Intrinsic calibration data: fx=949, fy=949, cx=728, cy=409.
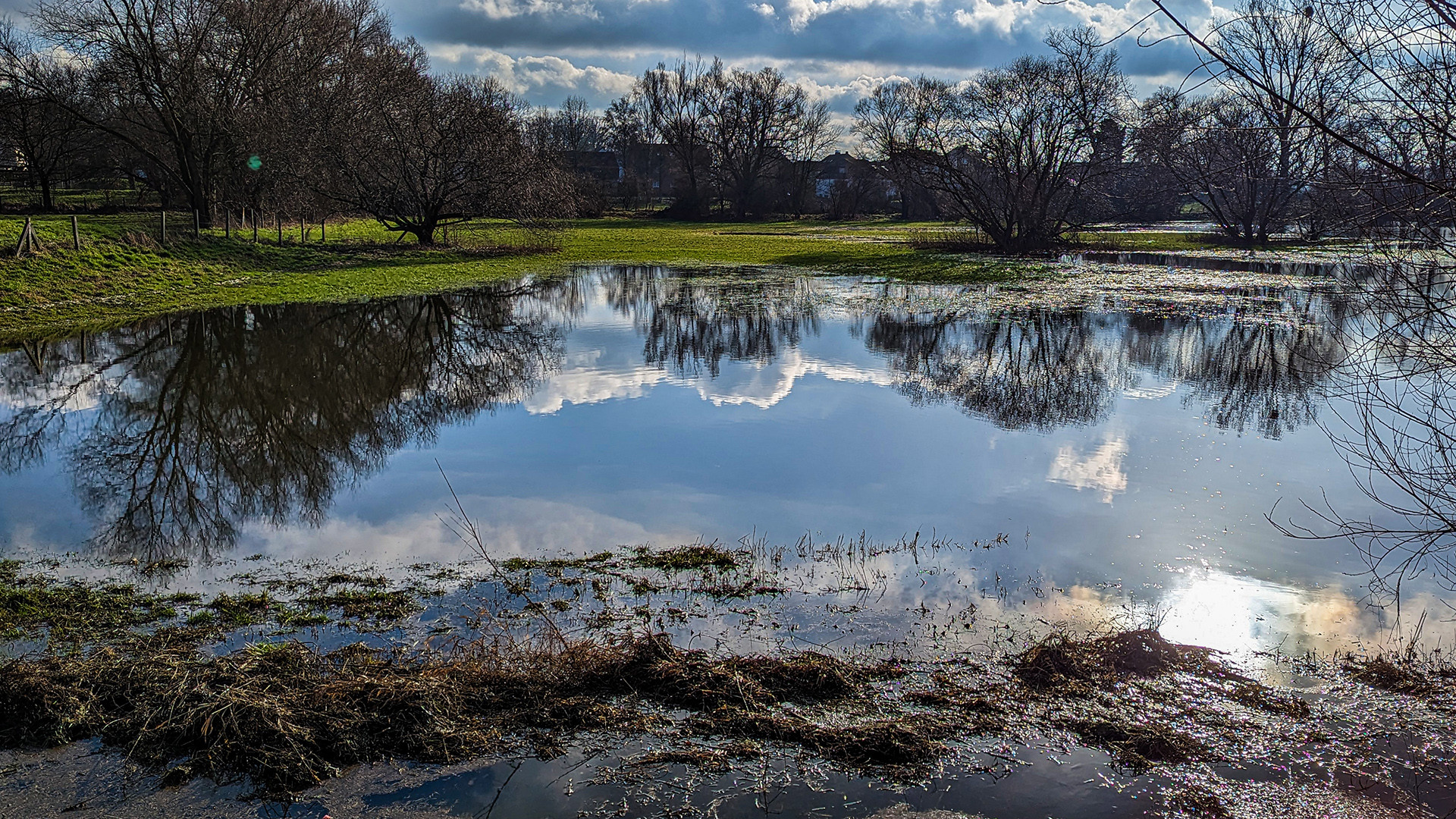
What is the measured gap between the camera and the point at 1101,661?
5527 millimetres

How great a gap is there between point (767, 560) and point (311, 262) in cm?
2782

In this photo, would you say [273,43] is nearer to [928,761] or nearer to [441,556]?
[441,556]

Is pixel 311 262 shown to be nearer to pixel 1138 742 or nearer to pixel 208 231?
pixel 208 231

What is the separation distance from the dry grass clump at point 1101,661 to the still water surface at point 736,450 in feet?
1.15

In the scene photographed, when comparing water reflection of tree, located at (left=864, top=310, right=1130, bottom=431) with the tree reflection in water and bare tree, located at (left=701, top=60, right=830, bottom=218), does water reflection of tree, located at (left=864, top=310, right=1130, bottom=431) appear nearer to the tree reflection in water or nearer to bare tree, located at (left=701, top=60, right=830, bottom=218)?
the tree reflection in water

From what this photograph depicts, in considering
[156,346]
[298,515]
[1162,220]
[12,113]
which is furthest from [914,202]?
[298,515]

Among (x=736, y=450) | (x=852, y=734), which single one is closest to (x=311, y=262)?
(x=736, y=450)

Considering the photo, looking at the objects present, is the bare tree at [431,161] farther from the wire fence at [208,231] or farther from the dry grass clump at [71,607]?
the dry grass clump at [71,607]

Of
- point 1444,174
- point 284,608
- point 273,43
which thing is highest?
→ point 273,43

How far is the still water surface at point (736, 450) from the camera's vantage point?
738cm

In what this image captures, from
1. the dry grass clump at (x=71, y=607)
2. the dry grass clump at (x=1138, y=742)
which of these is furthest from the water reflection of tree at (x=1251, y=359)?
the dry grass clump at (x=71, y=607)

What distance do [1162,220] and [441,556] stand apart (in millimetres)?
74421

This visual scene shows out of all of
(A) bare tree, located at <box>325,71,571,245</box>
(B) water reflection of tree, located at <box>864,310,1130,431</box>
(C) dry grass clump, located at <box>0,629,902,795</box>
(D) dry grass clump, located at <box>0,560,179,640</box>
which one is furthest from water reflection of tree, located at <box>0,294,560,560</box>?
(A) bare tree, located at <box>325,71,571,245</box>

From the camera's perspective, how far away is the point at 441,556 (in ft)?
24.2
